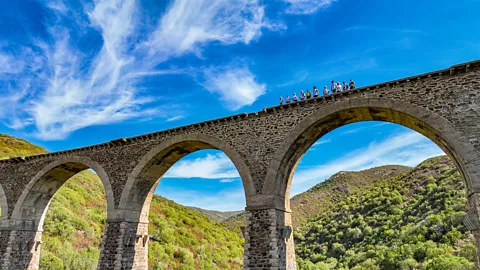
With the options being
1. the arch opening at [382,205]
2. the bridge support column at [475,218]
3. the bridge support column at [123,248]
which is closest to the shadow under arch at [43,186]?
the bridge support column at [123,248]

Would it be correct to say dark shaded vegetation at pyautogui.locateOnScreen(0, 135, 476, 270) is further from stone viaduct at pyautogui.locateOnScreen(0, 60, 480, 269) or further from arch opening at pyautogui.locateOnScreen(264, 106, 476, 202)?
arch opening at pyautogui.locateOnScreen(264, 106, 476, 202)

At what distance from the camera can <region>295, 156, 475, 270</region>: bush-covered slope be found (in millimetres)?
19000

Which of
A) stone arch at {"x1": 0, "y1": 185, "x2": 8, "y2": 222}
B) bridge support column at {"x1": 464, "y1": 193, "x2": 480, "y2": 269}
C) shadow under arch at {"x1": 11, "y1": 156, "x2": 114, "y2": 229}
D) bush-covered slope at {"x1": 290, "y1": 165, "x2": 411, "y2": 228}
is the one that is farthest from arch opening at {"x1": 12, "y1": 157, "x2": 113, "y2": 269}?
bush-covered slope at {"x1": 290, "y1": 165, "x2": 411, "y2": 228}

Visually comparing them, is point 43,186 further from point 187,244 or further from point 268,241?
point 268,241

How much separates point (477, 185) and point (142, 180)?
42.5 feet

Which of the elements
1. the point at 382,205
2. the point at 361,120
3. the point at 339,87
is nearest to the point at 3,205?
the point at 339,87

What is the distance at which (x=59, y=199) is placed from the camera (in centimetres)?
2588

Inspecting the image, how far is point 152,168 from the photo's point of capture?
15719mm

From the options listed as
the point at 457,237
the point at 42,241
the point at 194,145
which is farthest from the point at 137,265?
the point at 457,237

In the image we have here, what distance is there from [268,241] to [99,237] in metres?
17.3

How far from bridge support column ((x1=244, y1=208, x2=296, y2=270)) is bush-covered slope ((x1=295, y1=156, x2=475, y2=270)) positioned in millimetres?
8677

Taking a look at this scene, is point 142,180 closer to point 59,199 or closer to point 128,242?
point 128,242

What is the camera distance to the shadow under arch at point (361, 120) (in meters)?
9.60

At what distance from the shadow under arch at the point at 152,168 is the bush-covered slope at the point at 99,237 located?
6.72m
